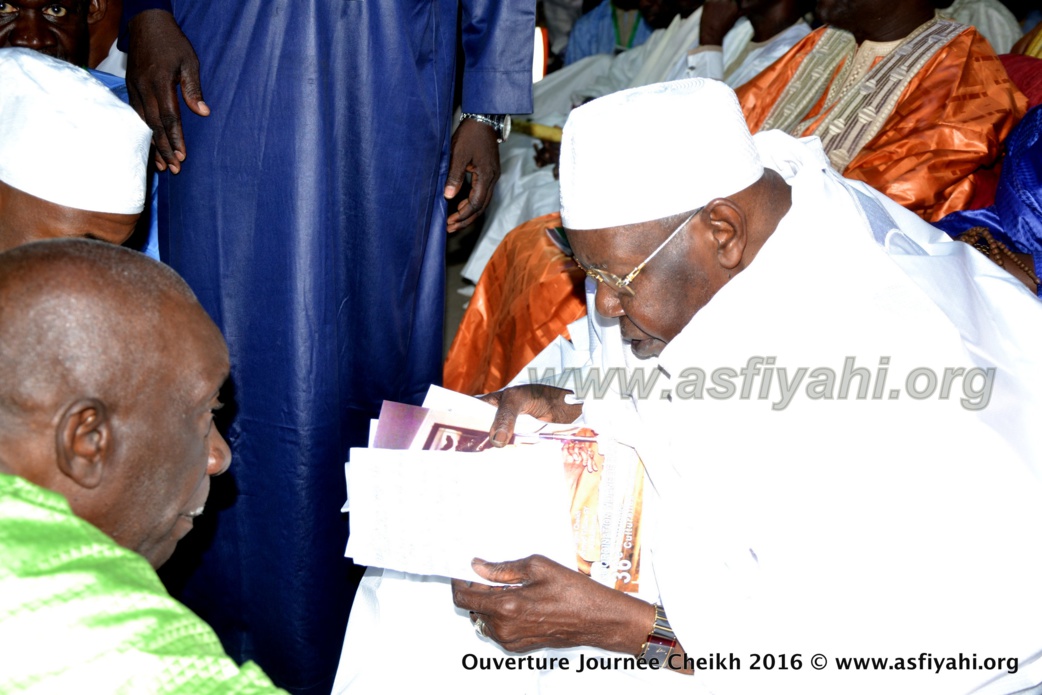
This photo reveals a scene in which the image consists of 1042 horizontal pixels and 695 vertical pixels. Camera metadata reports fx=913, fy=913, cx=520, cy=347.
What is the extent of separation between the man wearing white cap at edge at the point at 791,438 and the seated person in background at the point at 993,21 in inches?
125

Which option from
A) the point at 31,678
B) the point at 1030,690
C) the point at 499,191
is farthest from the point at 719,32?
the point at 31,678

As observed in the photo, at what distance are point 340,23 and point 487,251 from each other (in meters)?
3.28

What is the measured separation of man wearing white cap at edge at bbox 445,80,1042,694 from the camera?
155cm

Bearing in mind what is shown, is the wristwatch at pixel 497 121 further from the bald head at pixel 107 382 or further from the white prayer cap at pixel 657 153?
the bald head at pixel 107 382

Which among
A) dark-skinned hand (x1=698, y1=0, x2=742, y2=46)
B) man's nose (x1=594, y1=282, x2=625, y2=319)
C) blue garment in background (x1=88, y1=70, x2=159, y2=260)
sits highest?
dark-skinned hand (x1=698, y1=0, x2=742, y2=46)

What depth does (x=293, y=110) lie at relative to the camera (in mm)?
2209

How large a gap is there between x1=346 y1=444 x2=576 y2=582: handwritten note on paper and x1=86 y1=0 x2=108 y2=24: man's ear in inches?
86.8

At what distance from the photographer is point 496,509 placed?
1764 millimetres

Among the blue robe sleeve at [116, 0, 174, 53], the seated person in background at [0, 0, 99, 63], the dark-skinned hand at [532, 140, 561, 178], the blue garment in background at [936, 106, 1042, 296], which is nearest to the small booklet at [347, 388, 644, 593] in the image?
the blue robe sleeve at [116, 0, 174, 53]

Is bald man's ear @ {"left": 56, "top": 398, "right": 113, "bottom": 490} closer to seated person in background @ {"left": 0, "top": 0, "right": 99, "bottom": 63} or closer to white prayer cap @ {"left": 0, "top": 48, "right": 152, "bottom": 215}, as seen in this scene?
white prayer cap @ {"left": 0, "top": 48, "right": 152, "bottom": 215}

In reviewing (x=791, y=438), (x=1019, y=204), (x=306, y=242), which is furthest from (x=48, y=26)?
(x=1019, y=204)

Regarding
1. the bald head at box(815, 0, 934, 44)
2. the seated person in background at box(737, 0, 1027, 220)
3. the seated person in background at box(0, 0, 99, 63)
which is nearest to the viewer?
the seated person in background at box(0, 0, 99, 63)

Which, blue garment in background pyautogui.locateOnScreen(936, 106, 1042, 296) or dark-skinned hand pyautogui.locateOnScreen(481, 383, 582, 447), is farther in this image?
blue garment in background pyautogui.locateOnScreen(936, 106, 1042, 296)

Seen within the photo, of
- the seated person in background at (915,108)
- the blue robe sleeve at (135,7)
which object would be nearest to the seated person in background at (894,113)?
the seated person in background at (915,108)
